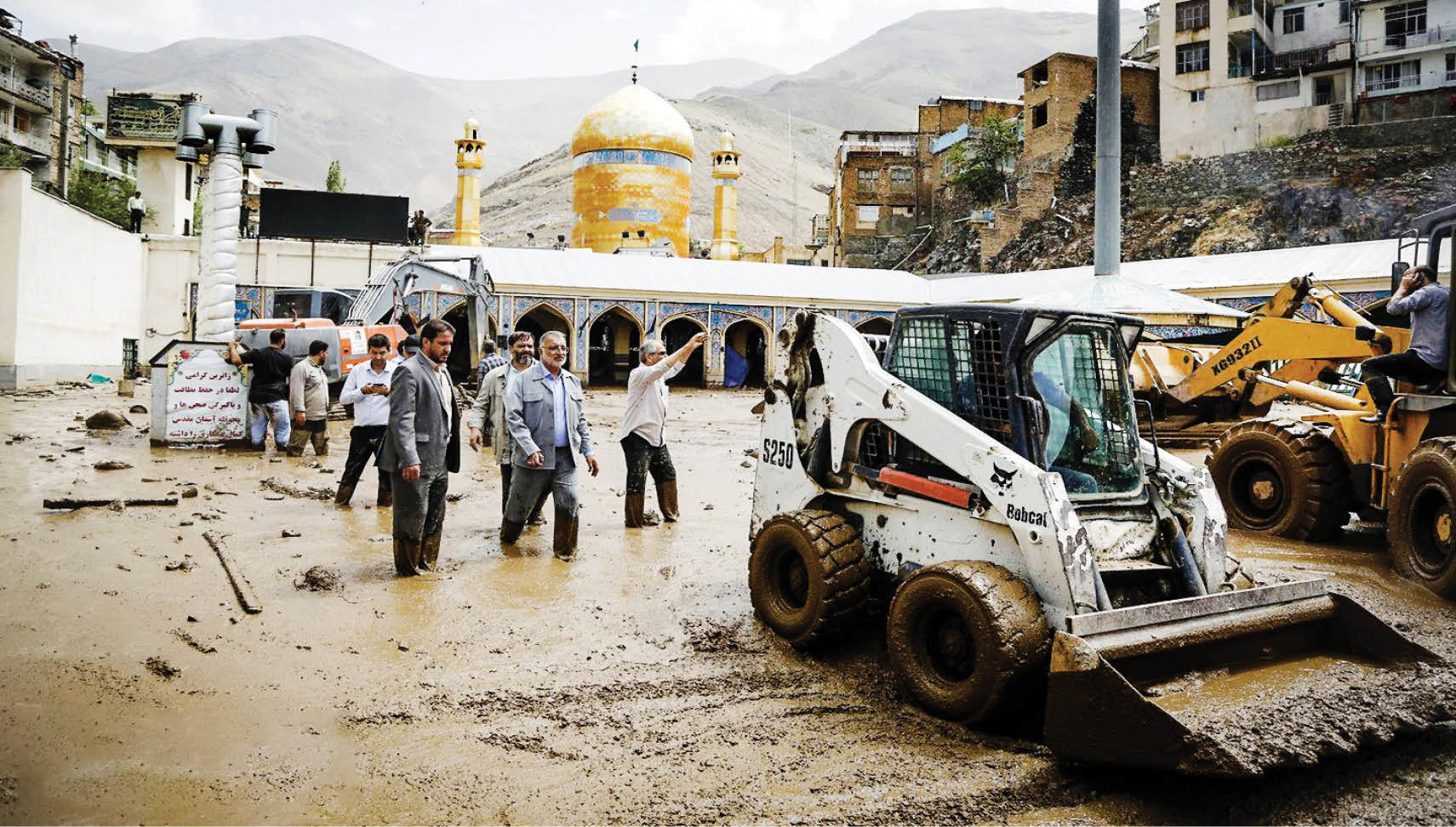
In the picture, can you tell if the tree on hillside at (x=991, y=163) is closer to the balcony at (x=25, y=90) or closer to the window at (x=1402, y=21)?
the window at (x=1402, y=21)

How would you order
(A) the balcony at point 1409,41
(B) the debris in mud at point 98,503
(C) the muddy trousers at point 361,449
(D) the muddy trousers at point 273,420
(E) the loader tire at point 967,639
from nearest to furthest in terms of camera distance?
(E) the loader tire at point 967,639 → (B) the debris in mud at point 98,503 → (C) the muddy trousers at point 361,449 → (D) the muddy trousers at point 273,420 → (A) the balcony at point 1409,41

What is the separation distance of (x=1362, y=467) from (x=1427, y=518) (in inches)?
51.6

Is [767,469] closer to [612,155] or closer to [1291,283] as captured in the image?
[1291,283]

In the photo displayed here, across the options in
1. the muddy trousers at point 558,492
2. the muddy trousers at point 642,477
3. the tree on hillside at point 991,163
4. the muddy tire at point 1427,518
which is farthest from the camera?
the tree on hillside at point 991,163

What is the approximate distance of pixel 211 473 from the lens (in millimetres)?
10094

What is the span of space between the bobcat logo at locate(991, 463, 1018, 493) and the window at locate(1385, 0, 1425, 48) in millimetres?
43600

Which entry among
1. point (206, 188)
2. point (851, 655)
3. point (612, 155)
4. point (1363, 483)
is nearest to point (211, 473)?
point (206, 188)

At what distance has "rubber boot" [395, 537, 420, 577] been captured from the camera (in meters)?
6.28

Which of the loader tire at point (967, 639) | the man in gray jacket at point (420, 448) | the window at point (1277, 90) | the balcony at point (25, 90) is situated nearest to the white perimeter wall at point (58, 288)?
the man in gray jacket at point (420, 448)

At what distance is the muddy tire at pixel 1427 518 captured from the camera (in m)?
6.12

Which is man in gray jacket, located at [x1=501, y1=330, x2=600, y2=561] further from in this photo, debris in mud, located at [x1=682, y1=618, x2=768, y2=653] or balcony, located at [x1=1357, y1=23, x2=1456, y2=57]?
balcony, located at [x1=1357, y1=23, x2=1456, y2=57]

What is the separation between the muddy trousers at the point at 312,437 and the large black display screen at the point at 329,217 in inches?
741

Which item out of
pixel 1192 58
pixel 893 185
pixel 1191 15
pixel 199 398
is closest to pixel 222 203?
pixel 199 398

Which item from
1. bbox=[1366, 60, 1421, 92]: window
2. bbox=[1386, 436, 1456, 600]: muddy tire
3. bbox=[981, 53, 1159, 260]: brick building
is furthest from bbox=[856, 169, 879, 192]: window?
bbox=[1386, 436, 1456, 600]: muddy tire
